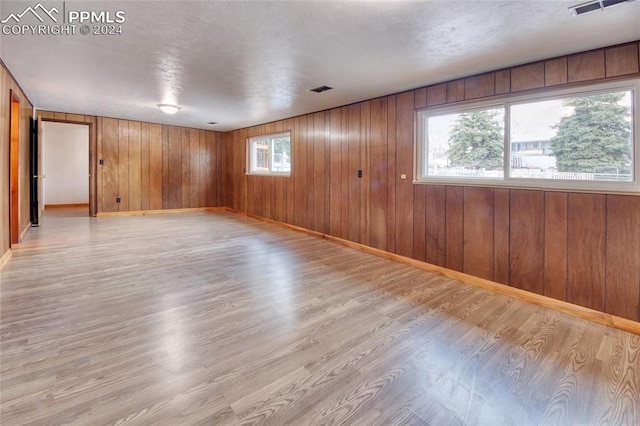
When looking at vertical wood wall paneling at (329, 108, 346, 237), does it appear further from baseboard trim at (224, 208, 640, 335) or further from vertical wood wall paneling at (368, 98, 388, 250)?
vertical wood wall paneling at (368, 98, 388, 250)

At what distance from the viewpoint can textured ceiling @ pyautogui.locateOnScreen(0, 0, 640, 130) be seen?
2.19m

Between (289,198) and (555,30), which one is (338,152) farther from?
(555,30)

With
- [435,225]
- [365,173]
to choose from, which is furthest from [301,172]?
[435,225]

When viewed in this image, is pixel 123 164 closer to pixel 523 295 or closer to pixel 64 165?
pixel 64 165

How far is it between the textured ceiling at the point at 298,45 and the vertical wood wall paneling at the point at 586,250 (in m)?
1.34

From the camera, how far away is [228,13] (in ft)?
7.41

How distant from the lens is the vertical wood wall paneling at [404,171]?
13.5 feet

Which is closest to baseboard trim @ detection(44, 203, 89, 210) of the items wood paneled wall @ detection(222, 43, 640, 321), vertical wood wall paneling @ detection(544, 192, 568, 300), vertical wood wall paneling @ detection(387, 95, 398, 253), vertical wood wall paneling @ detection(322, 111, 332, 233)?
wood paneled wall @ detection(222, 43, 640, 321)

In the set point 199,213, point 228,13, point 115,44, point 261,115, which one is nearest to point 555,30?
point 228,13

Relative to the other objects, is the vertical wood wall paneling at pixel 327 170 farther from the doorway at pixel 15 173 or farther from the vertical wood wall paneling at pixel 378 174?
the doorway at pixel 15 173

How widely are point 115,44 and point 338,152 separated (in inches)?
130

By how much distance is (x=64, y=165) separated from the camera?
8875 mm

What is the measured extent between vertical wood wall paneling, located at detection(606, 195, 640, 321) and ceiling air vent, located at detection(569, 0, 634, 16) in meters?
1.44

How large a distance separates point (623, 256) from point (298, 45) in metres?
3.24
